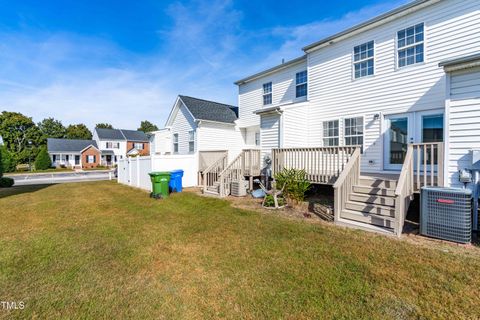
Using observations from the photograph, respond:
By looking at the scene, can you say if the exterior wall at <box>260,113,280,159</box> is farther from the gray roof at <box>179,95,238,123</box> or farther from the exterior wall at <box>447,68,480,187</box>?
the exterior wall at <box>447,68,480,187</box>

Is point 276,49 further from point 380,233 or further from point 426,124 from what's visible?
point 380,233

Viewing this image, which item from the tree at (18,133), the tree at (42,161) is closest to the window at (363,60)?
the tree at (42,161)

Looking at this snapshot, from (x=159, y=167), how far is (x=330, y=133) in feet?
28.4

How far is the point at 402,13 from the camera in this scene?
7.70m

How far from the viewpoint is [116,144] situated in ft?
151

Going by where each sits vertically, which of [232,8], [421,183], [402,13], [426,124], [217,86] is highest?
[232,8]

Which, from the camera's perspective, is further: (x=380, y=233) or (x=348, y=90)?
(x=348, y=90)

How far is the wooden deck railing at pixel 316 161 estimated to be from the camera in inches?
282

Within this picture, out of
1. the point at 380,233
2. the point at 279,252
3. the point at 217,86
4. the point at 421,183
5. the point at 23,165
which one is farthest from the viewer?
the point at 23,165

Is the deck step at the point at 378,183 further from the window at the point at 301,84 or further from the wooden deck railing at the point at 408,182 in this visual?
the window at the point at 301,84

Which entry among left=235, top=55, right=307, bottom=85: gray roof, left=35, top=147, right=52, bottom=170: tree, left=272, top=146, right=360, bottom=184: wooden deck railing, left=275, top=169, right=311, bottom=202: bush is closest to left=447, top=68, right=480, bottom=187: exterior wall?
left=272, top=146, right=360, bottom=184: wooden deck railing

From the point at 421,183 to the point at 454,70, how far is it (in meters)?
2.87

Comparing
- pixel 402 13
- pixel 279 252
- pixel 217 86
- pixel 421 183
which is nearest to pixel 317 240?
pixel 279 252

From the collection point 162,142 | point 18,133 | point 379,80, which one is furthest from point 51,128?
point 379,80
